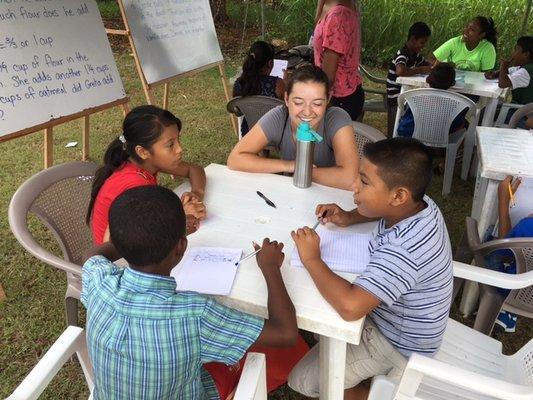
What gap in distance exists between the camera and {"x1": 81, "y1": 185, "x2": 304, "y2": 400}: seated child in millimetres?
1032

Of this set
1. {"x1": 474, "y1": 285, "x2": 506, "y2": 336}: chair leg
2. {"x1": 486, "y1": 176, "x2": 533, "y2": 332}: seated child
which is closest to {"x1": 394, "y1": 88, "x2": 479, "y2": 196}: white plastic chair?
{"x1": 486, "y1": 176, "x2": 533, "y2": 332}: seated child

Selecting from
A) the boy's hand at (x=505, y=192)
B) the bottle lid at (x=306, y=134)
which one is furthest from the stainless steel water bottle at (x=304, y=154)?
the boy's hand at (x=505, y=192)

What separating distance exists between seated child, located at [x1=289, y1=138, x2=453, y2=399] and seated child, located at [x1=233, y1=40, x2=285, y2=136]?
231cm

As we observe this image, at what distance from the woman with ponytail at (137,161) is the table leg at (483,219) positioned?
5.00ft

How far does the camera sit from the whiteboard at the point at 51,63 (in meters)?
2.60

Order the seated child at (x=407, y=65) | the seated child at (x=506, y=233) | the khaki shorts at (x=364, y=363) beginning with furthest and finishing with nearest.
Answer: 1. the seated child at (x=407, y=65)
2. the seated child at (x=506, y=233)
3. the khaki shorts at (x=364, y=363)

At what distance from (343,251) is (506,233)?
3.70 ft

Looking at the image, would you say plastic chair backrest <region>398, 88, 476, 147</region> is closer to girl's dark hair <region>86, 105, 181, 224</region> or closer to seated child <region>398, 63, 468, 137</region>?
seated child <region>398, 63, 468, 137</region>

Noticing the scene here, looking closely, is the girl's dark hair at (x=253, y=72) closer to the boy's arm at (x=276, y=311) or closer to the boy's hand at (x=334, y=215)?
the boy's hand at (x=334, y=215)

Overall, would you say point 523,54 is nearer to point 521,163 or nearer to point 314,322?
point 521,163

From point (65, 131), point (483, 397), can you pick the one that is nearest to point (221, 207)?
point (483, 397)

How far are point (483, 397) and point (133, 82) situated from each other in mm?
6330

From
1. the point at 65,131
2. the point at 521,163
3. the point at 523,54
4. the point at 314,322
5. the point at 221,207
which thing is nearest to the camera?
the point at 314,322

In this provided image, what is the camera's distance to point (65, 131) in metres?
4.91
